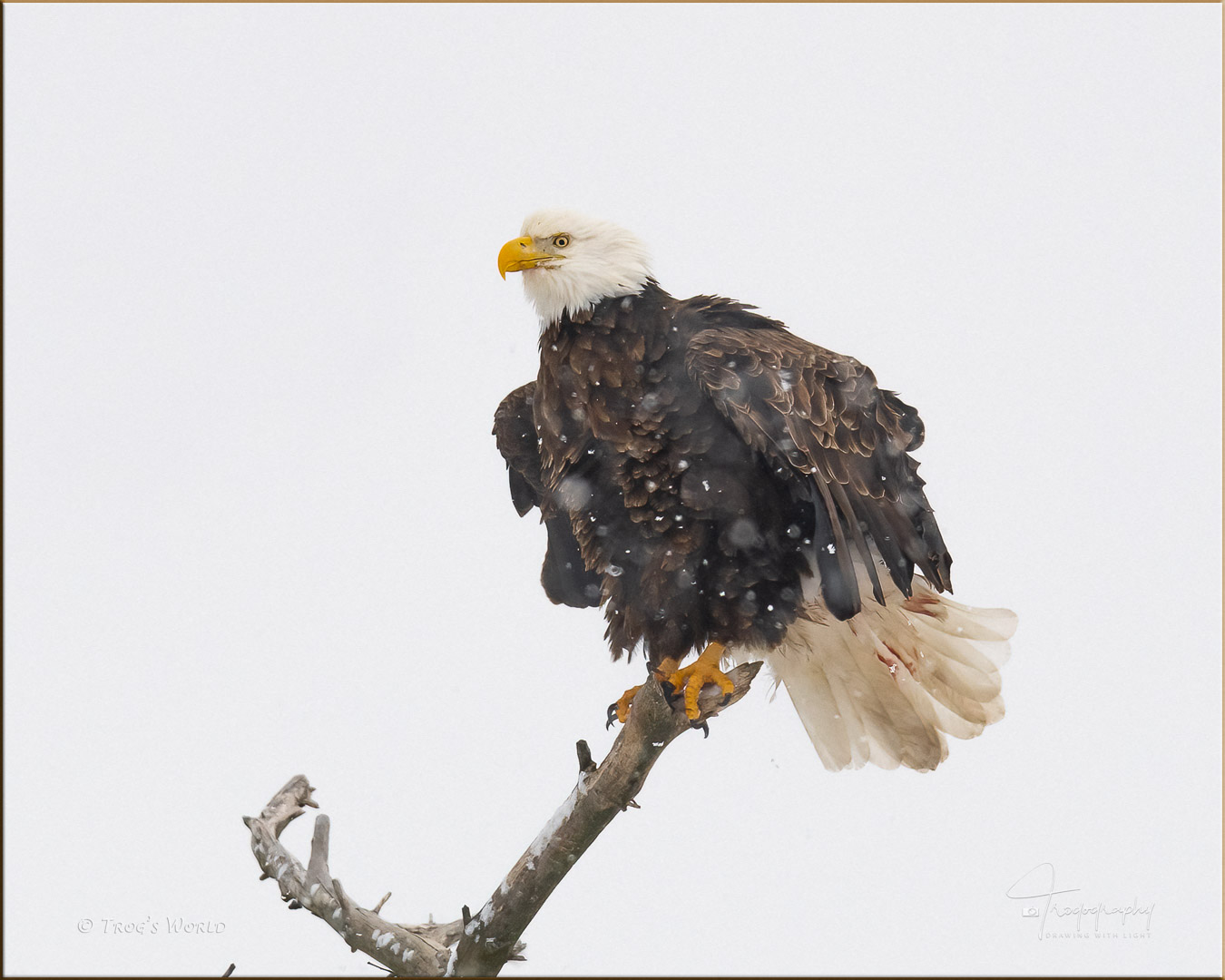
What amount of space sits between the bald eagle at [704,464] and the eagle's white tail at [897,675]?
6.5 inches

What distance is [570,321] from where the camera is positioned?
365 centimetres

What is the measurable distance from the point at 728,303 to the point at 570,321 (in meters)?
0.58

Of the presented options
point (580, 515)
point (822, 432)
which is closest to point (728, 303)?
point (822, 432)

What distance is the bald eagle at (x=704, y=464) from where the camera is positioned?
3344 millimetres

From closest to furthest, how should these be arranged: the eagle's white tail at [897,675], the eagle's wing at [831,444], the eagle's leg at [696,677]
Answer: the eagle's wing at [831,444]
the eagle's leg at [696,677]
the eagle's white tail at [897,675]

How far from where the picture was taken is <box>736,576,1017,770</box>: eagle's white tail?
414 cm

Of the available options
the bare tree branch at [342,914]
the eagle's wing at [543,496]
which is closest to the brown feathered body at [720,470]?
the eagle's wing at [543,496]

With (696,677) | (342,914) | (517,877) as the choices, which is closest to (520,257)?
(696,677)

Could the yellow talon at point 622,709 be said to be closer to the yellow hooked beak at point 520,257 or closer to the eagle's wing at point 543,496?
the eagle's wing at point 543,496

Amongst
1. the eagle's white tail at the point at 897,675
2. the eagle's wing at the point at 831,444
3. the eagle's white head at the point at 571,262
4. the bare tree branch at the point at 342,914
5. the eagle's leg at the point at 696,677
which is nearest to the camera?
the eagle's wing at the point at 831,444

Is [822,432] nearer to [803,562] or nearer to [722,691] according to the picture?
[803,562]

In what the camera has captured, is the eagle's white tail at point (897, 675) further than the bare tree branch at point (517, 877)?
Yes

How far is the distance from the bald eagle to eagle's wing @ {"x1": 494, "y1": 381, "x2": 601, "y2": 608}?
0.36 feet

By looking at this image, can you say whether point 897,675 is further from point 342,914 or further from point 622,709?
point 342,914
